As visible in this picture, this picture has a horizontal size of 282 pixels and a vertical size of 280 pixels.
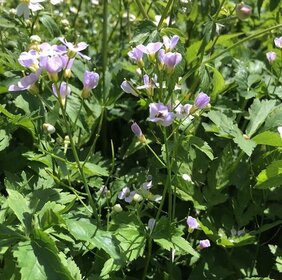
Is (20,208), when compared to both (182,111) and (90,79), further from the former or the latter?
(182,111)

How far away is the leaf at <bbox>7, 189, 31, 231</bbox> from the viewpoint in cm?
150

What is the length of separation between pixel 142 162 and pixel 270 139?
0.65 meters

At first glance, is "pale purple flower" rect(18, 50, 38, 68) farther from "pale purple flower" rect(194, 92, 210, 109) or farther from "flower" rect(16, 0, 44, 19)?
"flower" rect(16, 0, 44, 19)

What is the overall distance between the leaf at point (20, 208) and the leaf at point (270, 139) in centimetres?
84

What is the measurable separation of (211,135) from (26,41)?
33.9 inches

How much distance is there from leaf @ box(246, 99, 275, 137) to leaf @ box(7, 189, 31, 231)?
90 cm

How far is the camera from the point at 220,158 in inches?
80.8

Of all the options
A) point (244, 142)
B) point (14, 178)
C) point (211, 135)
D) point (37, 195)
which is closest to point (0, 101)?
point (14, 178)

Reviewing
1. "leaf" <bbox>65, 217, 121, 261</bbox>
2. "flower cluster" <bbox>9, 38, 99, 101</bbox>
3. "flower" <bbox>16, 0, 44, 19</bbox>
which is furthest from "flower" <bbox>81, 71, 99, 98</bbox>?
"flower" <bbox>16, 0, 44, 19</bbox>

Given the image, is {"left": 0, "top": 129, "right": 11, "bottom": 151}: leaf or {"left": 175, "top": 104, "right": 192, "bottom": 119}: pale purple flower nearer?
{"left": 175, "top": 104, "right": 192, "bottom": 119}: pale purple flower

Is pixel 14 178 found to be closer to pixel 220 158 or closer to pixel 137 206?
pixel 137 206

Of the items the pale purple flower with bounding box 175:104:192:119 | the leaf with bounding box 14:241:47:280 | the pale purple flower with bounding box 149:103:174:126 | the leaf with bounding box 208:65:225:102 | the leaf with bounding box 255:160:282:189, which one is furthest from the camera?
the leaf with bounding box 208:65:225:102

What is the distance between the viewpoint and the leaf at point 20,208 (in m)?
1.50

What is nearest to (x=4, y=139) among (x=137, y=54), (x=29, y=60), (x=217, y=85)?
(x=29, y=60)
